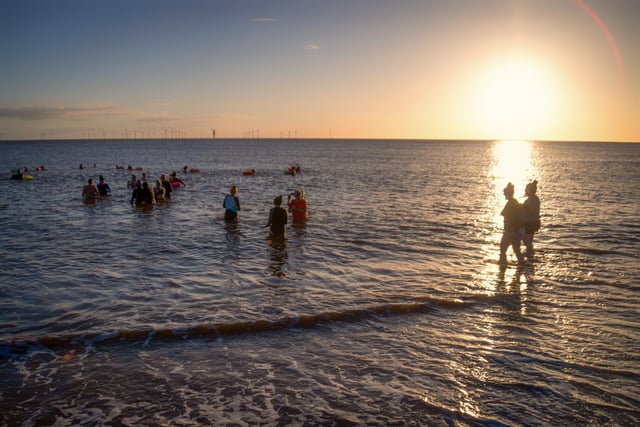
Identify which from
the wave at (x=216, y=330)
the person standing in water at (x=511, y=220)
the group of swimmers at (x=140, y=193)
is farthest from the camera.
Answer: the group of swimmers at (x=140, y=193)

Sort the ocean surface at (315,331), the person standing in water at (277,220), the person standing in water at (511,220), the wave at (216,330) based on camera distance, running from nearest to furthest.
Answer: the ocean surface at (315,331)
the wave at (216,330)
the person standing in water at (511,220)
the person standing in water at (277,220)

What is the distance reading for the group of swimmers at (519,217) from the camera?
39.3ft

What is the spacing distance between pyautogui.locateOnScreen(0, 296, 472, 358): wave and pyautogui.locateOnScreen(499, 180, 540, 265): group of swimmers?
3869 mm

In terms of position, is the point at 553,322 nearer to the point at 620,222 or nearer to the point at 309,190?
the point at 620,222

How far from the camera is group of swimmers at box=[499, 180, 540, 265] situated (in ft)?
39.3

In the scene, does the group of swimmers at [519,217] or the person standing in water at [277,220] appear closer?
the group of swimmers at [519,217]

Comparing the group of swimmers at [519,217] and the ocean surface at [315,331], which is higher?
the group of swimmers at [519,217]

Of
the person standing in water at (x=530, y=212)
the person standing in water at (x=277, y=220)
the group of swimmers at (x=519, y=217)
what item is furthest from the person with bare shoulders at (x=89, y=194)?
the person standing in water at (x=530, y=212)

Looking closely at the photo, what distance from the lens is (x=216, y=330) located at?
26.4 ft

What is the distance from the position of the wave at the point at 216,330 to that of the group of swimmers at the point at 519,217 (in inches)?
152

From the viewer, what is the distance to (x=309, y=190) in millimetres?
37000

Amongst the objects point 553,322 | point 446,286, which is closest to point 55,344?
point 446,286

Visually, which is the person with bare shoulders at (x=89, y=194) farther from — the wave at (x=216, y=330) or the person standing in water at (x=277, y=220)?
the wave at (x=216, y=330)

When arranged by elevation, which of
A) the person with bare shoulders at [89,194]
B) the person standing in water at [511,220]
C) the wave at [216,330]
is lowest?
the wave at [216,330]
